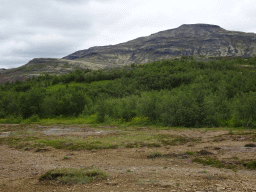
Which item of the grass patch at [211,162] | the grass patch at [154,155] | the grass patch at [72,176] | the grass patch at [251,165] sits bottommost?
the grass patch at [154,155]

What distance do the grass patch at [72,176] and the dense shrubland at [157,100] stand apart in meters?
15.3

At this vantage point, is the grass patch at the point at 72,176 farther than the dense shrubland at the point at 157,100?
No

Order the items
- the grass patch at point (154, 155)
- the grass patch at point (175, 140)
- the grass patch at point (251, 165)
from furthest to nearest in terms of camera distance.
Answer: the grass patch at point (175, 140) → the grass patch at point (154, 155) → the grass patch at point (251, 165)

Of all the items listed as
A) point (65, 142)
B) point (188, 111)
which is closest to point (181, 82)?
point (188, 111)

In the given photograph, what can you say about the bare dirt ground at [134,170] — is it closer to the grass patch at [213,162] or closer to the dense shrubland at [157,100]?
the grass patch at [213,162]

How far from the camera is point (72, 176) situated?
6.73 metres

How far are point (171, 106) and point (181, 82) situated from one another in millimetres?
37434

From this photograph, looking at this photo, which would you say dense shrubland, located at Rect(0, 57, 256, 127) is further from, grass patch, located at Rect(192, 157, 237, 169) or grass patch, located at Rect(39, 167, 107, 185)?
grass patch, located at Rect(39, 167, 107, 185)

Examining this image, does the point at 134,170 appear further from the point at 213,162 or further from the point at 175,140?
the point at 175,140

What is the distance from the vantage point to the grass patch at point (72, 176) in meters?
6.36

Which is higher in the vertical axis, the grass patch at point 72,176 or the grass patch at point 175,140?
the grass patch at point 72,176

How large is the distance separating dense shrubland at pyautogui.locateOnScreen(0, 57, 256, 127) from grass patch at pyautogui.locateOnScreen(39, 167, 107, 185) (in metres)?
15.3

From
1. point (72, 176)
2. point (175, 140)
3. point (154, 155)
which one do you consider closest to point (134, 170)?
point (72, 176)

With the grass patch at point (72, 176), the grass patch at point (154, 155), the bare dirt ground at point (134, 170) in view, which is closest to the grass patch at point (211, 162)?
the bare dirt ground at point (134, 170)
